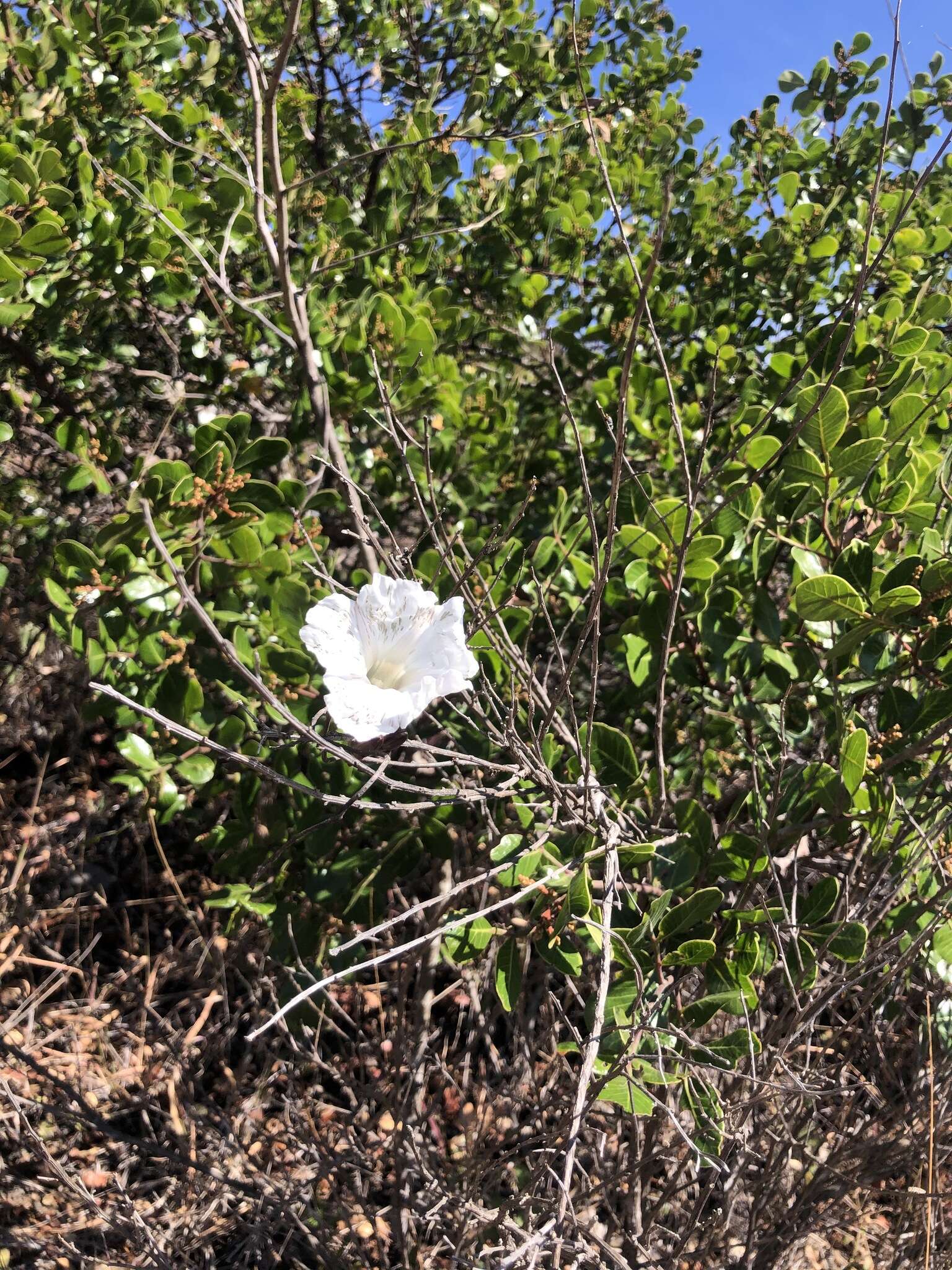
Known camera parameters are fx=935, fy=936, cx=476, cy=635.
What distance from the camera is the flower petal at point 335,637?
124 cm

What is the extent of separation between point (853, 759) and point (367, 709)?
781mm

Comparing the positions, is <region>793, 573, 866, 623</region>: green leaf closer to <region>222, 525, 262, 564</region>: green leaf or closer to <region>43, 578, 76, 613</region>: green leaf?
<region>222, 525, 262, 564</region>: green leaf

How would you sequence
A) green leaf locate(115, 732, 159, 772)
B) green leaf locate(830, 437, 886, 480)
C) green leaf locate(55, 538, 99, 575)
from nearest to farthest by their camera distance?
green leaf locate(830, 437, 886, 480), green leaf locate(55, 538, 99, 575), green leaf locate(115, 732, 159, 772)

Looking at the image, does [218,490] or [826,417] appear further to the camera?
[218,490]

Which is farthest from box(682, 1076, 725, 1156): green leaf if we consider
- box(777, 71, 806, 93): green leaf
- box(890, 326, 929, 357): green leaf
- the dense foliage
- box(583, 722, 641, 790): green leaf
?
box(777, 71, 806, 93): green leaf

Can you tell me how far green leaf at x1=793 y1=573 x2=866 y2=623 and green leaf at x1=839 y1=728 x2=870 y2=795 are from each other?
185mm

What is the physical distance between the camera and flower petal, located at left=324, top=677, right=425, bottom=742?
1.14m

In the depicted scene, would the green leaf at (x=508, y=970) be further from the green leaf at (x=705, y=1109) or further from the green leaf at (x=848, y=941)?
the green leaf at (x=848, y=941)

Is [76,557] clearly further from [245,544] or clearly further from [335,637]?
[335,637]

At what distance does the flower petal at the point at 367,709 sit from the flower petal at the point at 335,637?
0.03 m

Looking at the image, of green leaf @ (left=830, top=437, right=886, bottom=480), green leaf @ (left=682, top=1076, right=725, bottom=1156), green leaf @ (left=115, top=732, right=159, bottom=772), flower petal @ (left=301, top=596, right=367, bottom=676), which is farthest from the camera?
green leaf @ (left=115, top=732, right=159, bottom=772)

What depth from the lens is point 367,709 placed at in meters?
1.17

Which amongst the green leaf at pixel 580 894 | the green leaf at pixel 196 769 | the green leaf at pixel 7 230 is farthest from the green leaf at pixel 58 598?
the green leaf at pixel 580 894

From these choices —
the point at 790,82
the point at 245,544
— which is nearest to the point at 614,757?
the point at 245,544
